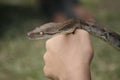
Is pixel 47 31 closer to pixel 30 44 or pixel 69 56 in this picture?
pixel 69 56

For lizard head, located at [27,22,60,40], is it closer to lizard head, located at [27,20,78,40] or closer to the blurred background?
lizard head, located at [27,20,78,40]

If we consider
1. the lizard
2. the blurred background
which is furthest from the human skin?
the blurred background

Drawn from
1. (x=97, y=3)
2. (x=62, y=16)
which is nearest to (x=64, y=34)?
(x=62, y=16)

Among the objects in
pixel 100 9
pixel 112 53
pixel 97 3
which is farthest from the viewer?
pixel 97 3

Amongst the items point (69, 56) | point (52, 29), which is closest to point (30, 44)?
point (52, 29)

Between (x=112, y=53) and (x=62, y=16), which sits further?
(x=62, y=16)

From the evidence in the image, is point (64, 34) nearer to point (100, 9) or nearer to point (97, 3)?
point (100, 9)
